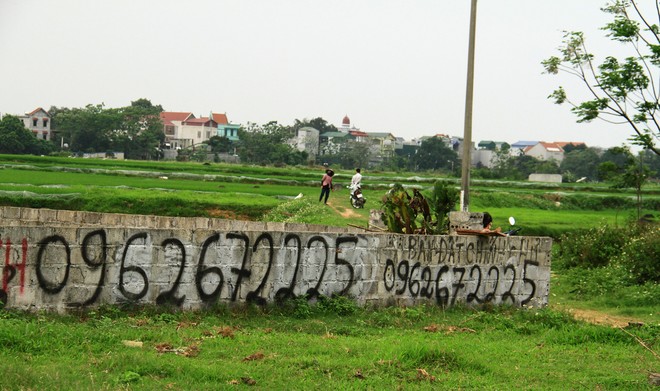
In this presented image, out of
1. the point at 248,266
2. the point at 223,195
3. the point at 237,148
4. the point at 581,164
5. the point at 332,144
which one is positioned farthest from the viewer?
the point at 332,144

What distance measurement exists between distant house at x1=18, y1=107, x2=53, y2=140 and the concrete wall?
97.0 m

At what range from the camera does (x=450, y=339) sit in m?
11.1

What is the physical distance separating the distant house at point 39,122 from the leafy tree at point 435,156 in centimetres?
4565

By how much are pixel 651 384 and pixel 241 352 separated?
423cm

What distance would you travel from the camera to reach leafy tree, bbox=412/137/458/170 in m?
105

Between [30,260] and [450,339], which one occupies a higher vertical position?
[30,260]

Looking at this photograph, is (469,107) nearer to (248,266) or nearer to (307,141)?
(248,266)

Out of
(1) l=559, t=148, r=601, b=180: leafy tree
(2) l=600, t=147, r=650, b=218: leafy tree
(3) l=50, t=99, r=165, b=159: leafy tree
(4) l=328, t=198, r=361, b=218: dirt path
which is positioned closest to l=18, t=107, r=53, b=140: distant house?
(3) l=50, t=99, r=165, b=159: leafy tree

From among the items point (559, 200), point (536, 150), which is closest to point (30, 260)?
point (559, 200)

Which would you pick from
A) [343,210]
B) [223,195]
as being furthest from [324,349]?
[223,195]

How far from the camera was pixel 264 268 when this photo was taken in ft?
38.8

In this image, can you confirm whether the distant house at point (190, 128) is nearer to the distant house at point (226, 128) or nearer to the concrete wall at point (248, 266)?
the distant house at point (226, 128)

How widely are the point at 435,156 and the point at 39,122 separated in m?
48.7

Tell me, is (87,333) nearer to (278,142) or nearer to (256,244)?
(256,244)
